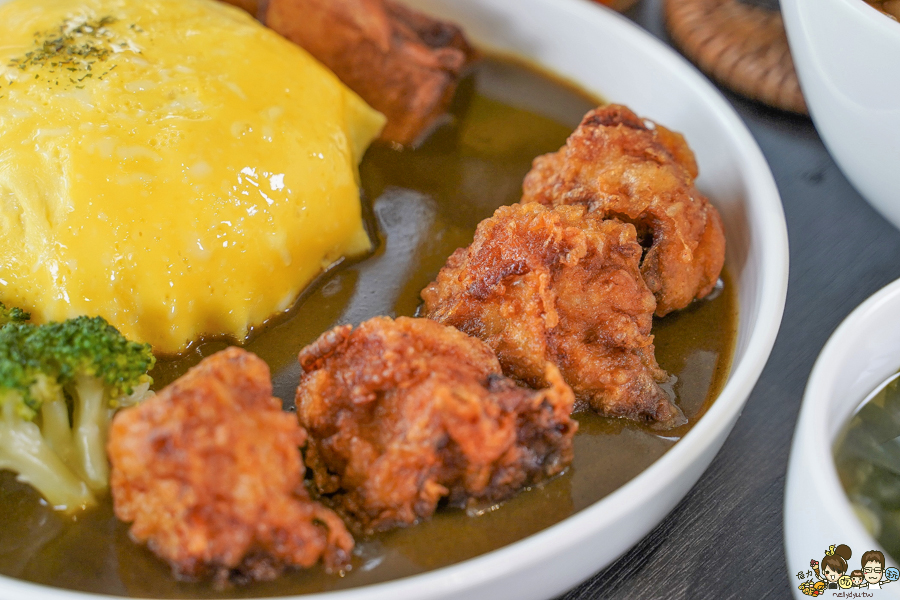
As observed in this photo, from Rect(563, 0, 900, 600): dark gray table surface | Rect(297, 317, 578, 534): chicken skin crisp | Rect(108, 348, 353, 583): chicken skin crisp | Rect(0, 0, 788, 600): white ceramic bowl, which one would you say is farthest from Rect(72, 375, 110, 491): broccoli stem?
Rect(563, 0, 900, 600): dark gray table surface

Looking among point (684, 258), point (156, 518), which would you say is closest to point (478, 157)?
point (684, 258)

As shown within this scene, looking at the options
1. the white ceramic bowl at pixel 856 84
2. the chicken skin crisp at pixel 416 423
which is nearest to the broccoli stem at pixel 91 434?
the chicken skin crisp at pixel 416 423

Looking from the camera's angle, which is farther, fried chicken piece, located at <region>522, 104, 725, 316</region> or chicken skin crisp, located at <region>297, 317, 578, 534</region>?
fried chicken piece, located at <region>522, 104, 725, 316</region>

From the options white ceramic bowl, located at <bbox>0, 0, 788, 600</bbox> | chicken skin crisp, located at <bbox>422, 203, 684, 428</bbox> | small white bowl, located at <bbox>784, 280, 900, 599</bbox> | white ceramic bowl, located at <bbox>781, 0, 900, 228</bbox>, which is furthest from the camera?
white ceramic bowl, located at <bbox>781, 0, 900, 228</bbox>

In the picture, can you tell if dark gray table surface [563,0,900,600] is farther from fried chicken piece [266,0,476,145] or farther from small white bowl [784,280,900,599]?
fried chicken piece [266,0,476,145]

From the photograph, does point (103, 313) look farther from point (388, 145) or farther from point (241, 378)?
point (388, 145)

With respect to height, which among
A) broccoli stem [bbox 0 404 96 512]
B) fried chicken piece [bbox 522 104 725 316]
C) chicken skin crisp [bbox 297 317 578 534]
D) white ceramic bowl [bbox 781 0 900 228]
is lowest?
broccoli stem [bbox 0 404 96 512]

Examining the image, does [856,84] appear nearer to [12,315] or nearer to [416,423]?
[416,423]
